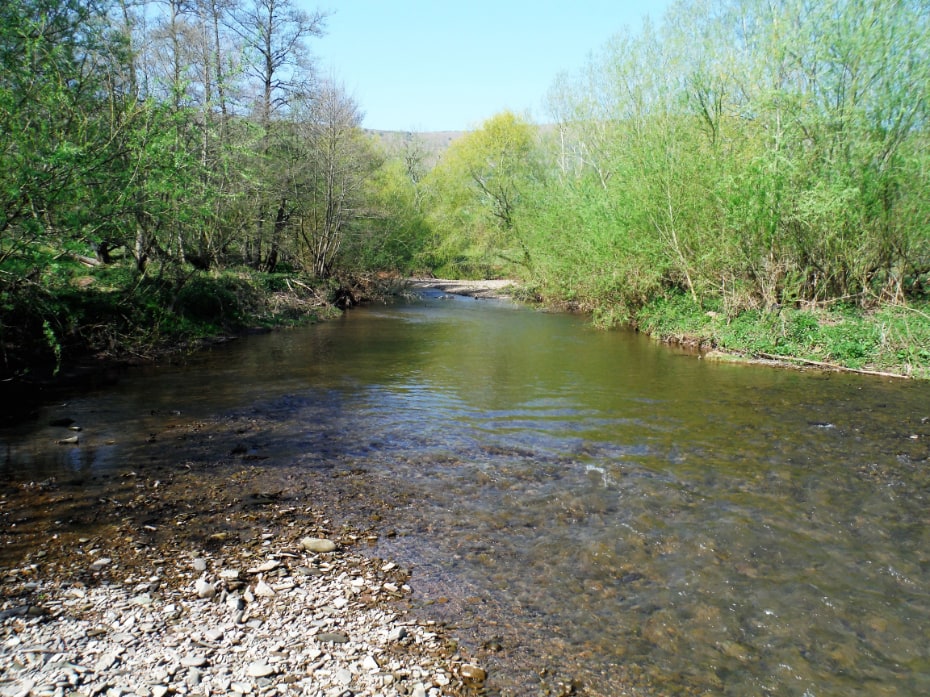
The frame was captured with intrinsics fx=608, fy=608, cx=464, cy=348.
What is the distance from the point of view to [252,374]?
13.8m

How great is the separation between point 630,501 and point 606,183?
68.5 ft

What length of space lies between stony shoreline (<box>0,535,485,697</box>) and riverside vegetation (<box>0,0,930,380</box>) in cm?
654

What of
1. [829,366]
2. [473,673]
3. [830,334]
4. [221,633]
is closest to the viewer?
[473,673]

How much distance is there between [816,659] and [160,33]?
24625mm

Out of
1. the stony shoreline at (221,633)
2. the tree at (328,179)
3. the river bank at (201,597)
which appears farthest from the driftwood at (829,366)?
the tree at (328,179)

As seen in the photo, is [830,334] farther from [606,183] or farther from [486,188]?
[486,188]

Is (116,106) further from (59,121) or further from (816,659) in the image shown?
(816,659)

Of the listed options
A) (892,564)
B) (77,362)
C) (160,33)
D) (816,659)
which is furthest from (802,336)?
(160,33)

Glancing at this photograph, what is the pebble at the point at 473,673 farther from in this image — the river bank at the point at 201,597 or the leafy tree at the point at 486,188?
the leafy tree at the point at 486,188

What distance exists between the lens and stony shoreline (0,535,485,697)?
381cm

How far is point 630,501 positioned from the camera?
7160 mm

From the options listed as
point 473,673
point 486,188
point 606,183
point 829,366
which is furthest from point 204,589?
point 486,188

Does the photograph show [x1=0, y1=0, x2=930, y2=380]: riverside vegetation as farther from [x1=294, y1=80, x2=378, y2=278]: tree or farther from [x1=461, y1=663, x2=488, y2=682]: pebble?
[x1=461, y1=663, x2=488, y2=682]: pebble

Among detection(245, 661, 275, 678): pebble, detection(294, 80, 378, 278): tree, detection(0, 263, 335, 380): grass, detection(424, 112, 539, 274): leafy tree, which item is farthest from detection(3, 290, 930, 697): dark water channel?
detection(424, 112, 539, 274): leafy tree
